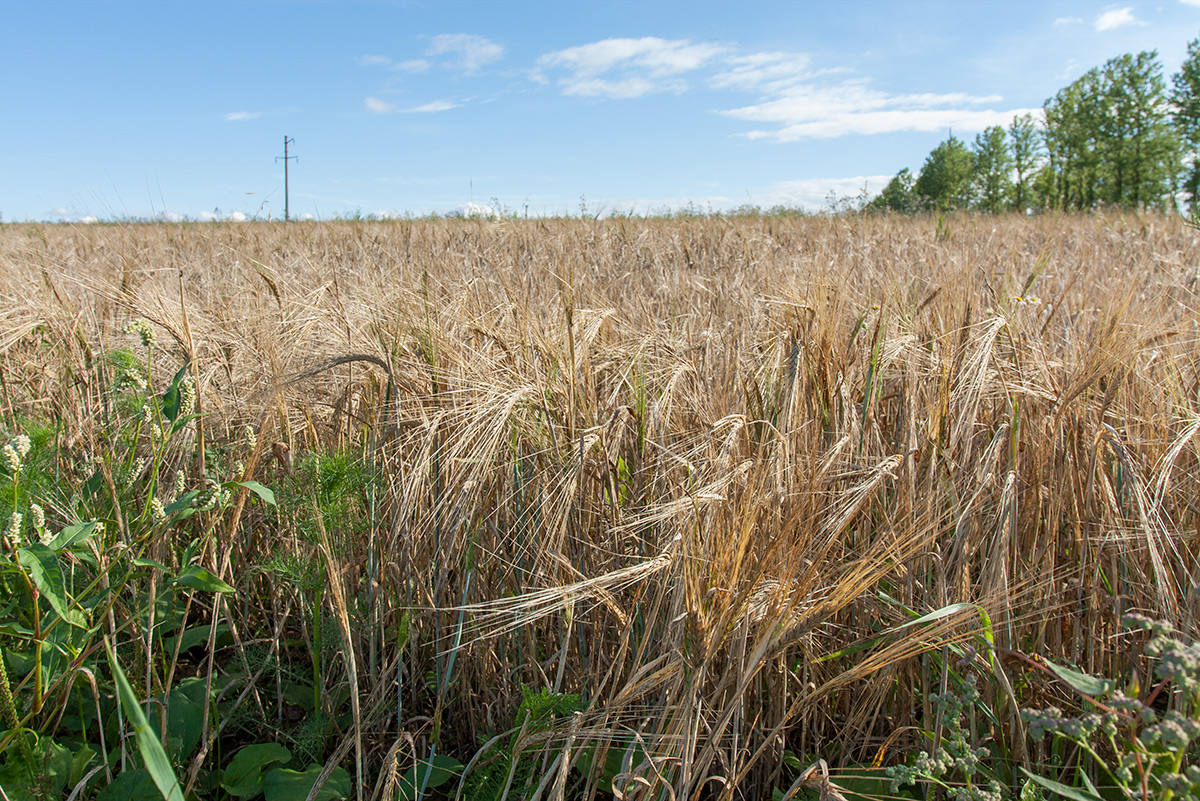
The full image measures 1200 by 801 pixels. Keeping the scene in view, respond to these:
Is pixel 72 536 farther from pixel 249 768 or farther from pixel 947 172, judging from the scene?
pixel 947 172

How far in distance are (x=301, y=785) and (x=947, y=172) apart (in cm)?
5997

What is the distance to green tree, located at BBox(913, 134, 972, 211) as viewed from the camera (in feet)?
167

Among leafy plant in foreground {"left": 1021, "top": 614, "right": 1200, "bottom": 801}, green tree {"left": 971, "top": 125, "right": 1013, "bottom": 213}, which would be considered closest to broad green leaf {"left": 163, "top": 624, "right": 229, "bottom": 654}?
leafy plant in foreground {"left": 1021, "top": 614, "right": 1200, "bottom": 801}

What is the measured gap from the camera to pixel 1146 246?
550 cm

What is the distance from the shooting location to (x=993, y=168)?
1949 inches

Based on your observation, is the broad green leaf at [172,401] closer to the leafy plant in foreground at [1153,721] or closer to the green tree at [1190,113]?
the leafy plant in foreground at [1153,721]

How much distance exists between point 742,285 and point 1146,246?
4.54 meters

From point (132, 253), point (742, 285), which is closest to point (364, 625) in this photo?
point (742, 285)

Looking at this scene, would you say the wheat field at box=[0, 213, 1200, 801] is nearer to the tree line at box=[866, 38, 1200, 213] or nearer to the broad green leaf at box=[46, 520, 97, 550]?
the broad green leaf at box=[46, 520, 97, 550]

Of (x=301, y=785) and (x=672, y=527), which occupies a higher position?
(x=672, y=527)

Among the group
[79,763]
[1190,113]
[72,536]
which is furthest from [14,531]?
[1190,113]

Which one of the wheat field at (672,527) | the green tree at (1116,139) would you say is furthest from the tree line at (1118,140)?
the wheat field at (672,527)

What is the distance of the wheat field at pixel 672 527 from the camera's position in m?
1.07

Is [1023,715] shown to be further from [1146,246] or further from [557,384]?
[1146,246]
